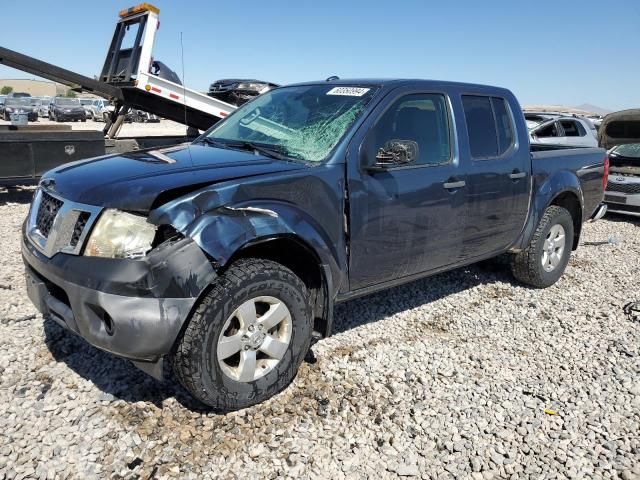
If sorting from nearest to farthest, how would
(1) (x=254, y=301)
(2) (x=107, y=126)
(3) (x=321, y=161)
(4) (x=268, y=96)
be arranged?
(1) (x=254, y=301) → (3) (x=321, y=161) → (4) (x=268, y=96) → (2) (x=107, y=126)

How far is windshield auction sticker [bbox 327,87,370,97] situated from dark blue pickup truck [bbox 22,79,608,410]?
0.02 meters

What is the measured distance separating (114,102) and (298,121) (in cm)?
714

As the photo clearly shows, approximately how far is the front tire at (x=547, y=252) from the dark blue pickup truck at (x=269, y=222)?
1.88ft

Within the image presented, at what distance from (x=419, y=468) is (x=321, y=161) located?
180cm

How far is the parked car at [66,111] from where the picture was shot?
3478 centimetres

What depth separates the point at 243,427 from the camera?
111 inches

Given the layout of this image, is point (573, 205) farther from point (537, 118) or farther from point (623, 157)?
point (537, 118)

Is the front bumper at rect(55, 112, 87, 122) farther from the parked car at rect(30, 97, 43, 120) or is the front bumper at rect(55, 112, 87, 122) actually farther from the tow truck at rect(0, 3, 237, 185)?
the tow truck at rect(0, 3, 237, 185)

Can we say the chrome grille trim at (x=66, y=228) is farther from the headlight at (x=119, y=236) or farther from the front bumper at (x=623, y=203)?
the front bumper at (x=623, y=203)

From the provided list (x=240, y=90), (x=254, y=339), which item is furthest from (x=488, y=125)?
(x=240, y=90)

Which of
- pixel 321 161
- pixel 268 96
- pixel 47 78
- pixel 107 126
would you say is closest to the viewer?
pixel 321 161

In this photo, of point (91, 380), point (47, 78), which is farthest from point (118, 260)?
point (47, 78)

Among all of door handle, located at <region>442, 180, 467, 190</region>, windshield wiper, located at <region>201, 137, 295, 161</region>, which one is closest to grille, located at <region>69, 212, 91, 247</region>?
windshield wiper, located at <region>201, 137, 295, 161</region>

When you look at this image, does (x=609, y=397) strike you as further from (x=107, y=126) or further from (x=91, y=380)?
(x=107, y=126)
